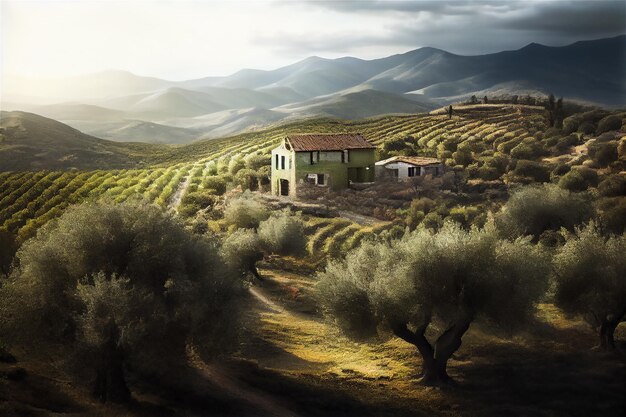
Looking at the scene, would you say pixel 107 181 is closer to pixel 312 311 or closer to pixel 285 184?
pixel 285 184

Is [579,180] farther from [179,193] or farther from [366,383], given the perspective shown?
[179,193]

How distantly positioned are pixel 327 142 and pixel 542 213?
32.3m

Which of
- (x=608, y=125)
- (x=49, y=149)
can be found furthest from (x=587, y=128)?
(x=49, y=149)

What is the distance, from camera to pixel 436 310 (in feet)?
102

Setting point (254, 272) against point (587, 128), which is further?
point (587, 128)

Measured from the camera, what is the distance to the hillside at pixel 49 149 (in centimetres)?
10669

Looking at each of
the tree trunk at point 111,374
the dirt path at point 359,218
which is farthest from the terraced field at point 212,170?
the tree trunk at point 111,374

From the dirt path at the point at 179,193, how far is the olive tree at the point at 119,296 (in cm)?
4594

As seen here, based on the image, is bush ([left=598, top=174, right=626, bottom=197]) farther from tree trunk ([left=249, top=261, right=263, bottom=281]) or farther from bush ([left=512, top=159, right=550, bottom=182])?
tree trunk ([left=249, top=261, right=263, bottom=281])

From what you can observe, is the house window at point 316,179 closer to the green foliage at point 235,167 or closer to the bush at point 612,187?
the green foliage at point 235,167

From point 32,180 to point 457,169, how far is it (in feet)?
212

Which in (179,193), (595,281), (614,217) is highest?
(179,193)

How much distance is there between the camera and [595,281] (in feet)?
116

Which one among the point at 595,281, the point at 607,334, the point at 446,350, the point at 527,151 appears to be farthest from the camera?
the point at 527,151
